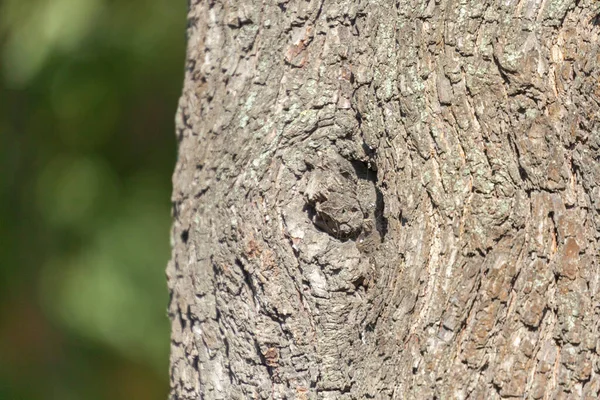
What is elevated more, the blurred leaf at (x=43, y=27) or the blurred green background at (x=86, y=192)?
the blurred leaf at (x=43, y=27)

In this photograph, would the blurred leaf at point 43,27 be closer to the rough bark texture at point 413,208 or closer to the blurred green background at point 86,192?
the blurred green background at point 86,192

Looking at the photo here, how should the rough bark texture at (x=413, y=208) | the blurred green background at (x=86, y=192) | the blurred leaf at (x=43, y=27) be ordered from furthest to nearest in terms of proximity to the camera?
the blurred green background at (x=86, y=192), the blurred leaf at (x=43, y=27), the rough bark texture at (x=413, y=208)

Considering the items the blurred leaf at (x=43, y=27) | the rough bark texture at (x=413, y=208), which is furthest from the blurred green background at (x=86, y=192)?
the rough bark texture at (x=413, y=208)

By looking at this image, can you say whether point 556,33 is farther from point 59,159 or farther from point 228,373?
point 59,159

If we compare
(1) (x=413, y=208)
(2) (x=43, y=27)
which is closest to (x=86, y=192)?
Answer: (2) (x=43, y=27)

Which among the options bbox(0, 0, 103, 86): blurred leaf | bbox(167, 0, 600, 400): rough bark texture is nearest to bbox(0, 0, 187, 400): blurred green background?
bbox(0, 0, 103, 86): blurred leaf

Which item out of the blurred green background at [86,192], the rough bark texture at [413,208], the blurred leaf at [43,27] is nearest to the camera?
the rough bark texture at [413,208]

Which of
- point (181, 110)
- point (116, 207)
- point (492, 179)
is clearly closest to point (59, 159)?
point (116, 207)
